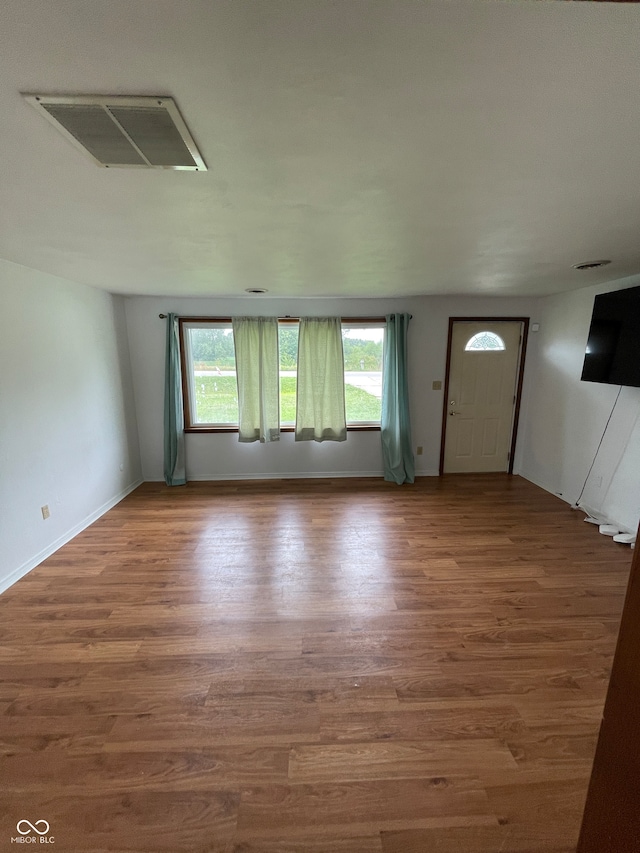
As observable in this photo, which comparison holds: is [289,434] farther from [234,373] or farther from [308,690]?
[308,690]

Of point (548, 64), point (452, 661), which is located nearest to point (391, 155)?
point (548, 64)

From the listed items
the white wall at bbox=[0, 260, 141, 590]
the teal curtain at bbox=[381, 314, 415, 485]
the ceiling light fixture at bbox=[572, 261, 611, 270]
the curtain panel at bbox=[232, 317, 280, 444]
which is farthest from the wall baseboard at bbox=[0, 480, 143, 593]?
the ceiling light fixture at bbox=[572, 261, 611, 270]

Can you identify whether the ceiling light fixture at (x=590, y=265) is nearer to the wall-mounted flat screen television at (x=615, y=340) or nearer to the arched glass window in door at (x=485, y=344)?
the wall-mounted flat screen television at (x=615, y=340)

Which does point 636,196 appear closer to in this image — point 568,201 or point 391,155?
point 568,201

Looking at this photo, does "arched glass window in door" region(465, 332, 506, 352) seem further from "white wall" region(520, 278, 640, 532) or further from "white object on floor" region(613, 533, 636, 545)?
"white object on floor" region(613, 533, 636, 545)

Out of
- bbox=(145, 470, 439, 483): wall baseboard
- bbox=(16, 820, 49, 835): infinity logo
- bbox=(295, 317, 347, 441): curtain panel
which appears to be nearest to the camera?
bbox=(16, 820, 49, 835): infinity logo

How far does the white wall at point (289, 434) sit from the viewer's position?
396 centimetres

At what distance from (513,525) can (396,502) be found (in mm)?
1123

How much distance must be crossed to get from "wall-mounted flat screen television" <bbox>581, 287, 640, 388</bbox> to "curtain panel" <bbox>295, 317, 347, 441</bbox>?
2.48 metres

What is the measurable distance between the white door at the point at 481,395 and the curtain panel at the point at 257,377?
7.29 feet

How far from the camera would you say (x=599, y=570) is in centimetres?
247

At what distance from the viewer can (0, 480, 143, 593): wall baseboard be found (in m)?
2.32

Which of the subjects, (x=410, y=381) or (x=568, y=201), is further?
(x=410, y=381)

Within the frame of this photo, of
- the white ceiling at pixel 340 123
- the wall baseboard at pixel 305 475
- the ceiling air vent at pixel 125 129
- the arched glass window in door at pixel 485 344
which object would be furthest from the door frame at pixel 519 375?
the ceiling air vent at pixel 125 129
